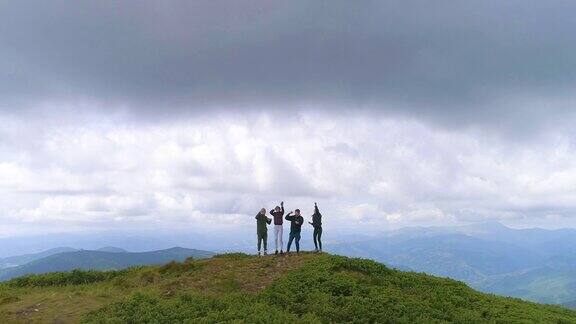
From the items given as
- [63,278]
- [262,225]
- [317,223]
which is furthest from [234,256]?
[63,278]

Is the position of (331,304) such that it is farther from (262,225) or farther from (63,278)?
(63,278)

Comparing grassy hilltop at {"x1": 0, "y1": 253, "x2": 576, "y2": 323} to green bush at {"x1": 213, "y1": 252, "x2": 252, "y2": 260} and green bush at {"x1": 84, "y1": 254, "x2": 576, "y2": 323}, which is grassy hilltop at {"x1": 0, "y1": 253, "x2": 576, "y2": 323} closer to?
green bush at {"x1": 84, "y1": 254, "x2": 576, "y2": 323}

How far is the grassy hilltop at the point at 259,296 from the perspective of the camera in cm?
1831

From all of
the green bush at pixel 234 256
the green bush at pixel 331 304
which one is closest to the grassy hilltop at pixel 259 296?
the green bush at pixel 331 304

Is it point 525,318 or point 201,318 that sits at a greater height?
point 201,318

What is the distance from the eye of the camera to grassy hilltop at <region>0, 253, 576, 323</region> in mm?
18312

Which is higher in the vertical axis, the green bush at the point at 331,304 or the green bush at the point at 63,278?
the green bush at the point at 63,278

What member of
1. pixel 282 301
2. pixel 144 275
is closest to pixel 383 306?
pixel 282 301

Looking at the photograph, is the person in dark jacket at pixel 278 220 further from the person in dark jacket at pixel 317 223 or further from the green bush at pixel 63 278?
the green bush at pixel 63 278

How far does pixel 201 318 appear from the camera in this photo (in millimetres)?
17391

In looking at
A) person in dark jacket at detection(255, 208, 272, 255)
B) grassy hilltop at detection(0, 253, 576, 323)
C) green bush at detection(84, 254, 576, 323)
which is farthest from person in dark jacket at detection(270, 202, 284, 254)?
green bush at detection(84, 254, 576, 323)

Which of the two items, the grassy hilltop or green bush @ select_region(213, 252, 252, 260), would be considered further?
green bush @ select_region(213, 252, 252, 260)

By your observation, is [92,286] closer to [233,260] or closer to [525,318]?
[233,260]

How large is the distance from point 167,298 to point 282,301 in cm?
548
